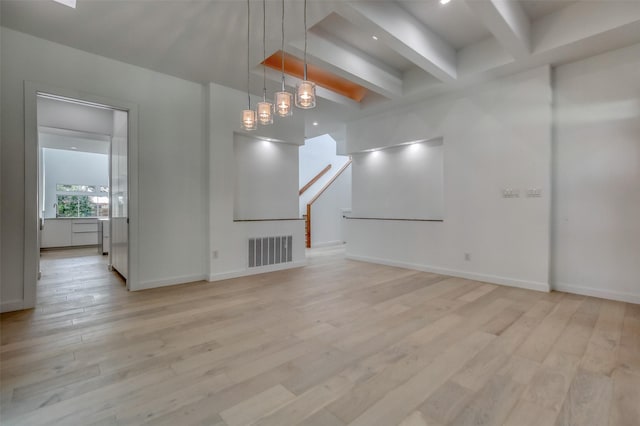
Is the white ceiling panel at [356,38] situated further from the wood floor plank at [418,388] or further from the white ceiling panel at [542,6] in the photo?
the wood floor plank at [418,388]

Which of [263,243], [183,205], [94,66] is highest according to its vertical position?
[94,66]

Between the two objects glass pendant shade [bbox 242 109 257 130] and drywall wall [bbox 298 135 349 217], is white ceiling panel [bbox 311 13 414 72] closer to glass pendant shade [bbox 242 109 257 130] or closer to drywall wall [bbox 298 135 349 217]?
glass pendant shade [bbox 242 109 257 130]

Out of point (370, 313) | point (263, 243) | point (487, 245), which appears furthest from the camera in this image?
point (263, 243)

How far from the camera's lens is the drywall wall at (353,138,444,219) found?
5086 mm

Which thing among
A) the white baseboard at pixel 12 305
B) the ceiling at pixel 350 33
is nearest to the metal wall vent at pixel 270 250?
the ceiling at pixel 350 33

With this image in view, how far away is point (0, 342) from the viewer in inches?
88.4

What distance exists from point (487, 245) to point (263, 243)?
3502 millimetres

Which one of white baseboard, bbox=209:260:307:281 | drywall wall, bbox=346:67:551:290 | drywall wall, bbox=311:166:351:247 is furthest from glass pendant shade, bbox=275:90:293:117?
drywall wall, bbox=311:166:351:247

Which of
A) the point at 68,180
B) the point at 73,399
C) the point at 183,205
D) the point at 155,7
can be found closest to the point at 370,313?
the point at 73,399

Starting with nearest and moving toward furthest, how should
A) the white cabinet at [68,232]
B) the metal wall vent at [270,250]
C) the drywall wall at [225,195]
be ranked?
the drywall wall at [225,195] → the metal wall vent at [270,250] → the white cabinet at [68,232]

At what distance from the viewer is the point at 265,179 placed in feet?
17.0

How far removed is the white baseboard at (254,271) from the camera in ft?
14.1

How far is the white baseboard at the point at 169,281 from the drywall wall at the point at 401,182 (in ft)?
11.5

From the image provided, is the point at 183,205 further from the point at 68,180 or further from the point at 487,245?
the point at 68,180
